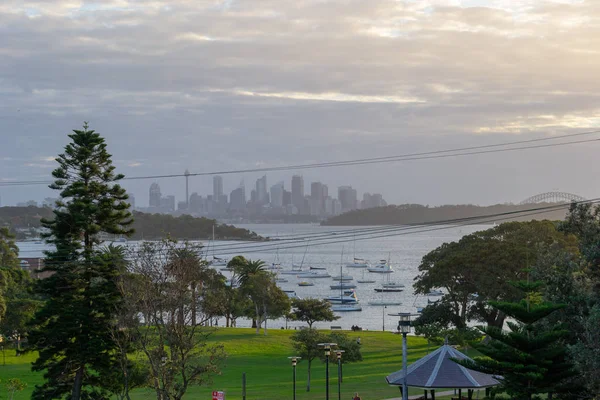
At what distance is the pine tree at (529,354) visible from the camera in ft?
63.3

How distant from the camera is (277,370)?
126 feet

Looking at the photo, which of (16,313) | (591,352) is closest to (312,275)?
(16,313)

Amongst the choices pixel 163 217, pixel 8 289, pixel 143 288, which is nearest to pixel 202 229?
pixel 163 217

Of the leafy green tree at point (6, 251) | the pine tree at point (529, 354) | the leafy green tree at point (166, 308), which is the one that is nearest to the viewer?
the pine tree at point (529, 354)

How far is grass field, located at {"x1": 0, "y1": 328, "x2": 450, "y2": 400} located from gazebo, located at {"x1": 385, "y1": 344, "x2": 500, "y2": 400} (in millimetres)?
4738

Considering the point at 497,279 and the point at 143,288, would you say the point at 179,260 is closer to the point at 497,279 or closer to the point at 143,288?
the point at 143,288

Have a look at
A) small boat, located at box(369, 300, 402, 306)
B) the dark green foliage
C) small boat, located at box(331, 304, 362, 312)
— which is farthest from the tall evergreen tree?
small boat, located at box(369, 300, 402, 306)

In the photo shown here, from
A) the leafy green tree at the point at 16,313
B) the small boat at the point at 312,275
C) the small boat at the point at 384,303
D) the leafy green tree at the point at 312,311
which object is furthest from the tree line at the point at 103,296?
the small boat at the point at 312,275

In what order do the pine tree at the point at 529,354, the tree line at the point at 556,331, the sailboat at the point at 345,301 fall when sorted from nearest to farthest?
the tree line at the point at 556,331 < the pine tree at the point at 529,354 < the sailboat at the point at 345,301

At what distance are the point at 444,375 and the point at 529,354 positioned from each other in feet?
13.5

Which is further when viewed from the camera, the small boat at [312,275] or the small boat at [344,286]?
the small boat at [312,275]

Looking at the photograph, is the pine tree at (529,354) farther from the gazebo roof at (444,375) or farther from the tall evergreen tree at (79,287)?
the tall evergreen tree at (79,287)

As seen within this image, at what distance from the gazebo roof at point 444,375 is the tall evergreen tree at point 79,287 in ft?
32.2

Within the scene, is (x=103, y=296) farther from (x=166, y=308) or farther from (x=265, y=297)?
(x=265, y=297)
